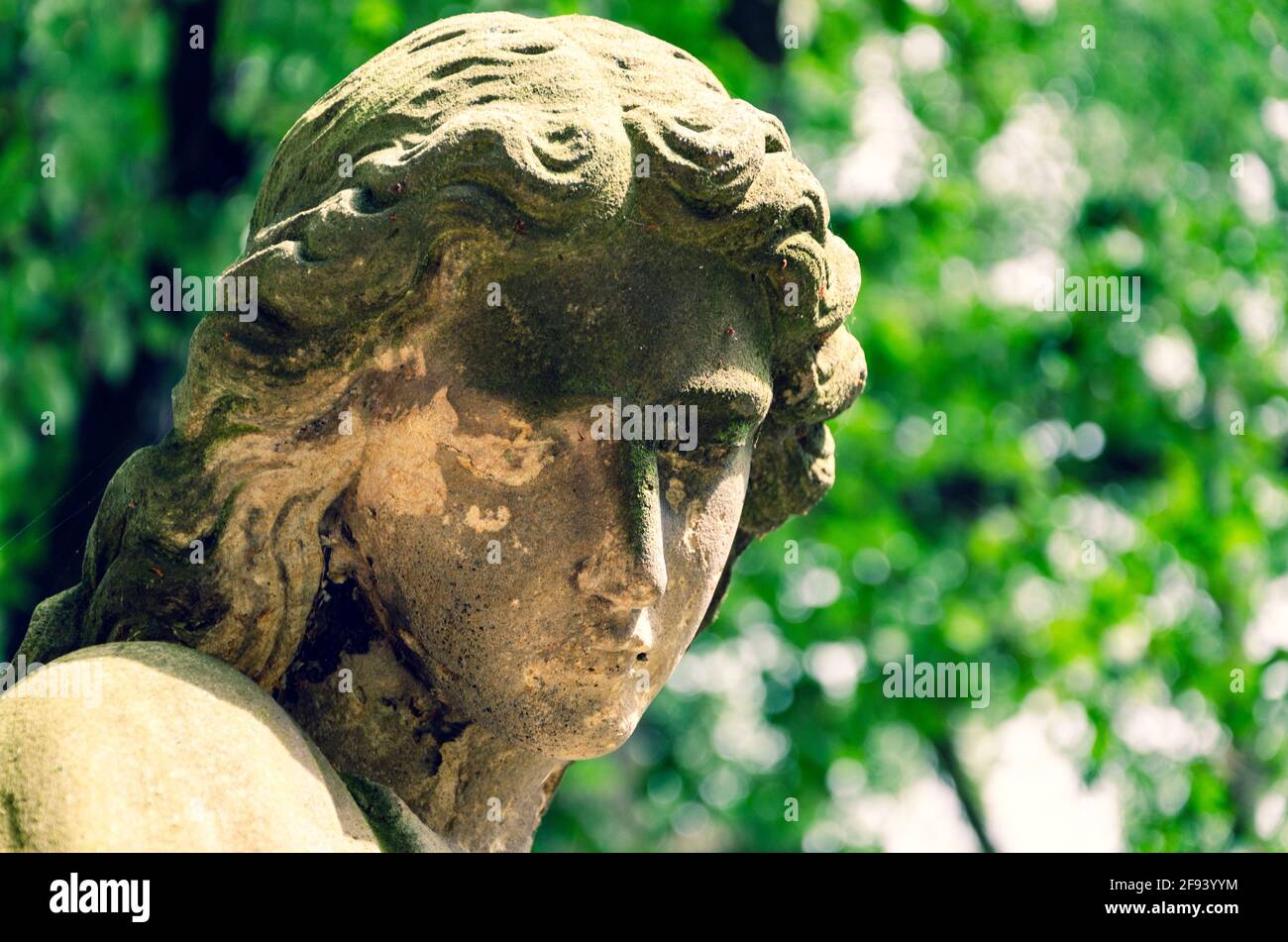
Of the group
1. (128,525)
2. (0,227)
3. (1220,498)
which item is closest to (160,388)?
(0,227)

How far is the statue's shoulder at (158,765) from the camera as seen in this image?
2244mm

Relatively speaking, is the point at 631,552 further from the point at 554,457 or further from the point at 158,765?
the point at 158,765

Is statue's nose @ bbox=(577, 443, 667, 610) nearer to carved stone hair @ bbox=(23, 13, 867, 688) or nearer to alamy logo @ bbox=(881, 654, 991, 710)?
carved stone hair @ bbox=(23, 13, 867, 688)

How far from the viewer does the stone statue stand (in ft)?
8.32

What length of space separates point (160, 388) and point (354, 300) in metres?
3.61

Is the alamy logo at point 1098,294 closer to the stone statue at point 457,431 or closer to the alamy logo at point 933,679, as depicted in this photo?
the alamy logo at point 933,679

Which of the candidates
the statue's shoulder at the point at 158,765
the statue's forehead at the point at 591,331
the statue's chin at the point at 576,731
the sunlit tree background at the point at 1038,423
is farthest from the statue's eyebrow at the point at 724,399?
the sunlit tree background at the point at 1038,423

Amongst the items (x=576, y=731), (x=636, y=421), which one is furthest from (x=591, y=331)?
(x=576, y=731)

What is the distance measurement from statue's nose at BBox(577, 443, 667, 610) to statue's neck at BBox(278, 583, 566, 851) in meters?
0.38

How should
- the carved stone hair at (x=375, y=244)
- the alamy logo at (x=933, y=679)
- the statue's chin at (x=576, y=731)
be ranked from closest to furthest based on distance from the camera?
the carved stone hair at (x=375, y=244) → the statue's chin at (x=576, y=731) → the alamy logo at (x=933, y=679)

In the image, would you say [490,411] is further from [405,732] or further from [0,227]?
[0,227]
